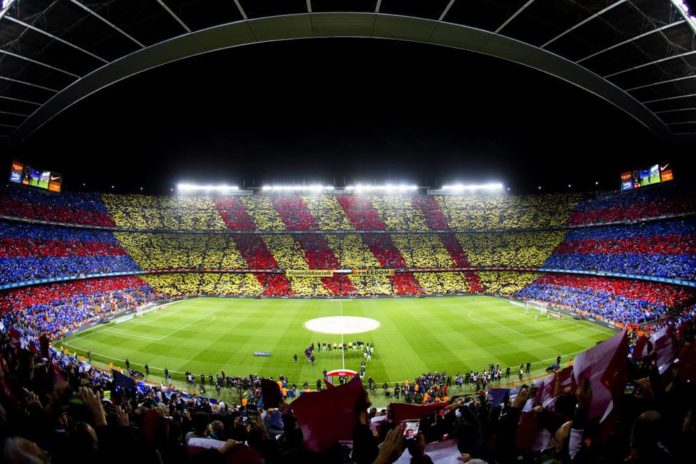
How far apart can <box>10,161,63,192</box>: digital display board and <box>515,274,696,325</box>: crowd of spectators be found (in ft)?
245

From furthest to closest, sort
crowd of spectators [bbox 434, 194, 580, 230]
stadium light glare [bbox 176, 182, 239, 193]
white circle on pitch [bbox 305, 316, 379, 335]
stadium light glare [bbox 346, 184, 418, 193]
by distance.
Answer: stadium light glare [bbox 346, 184, 418, 193] < stadium light glare [bbox 176, 182, 239, 193] < crowd of spectators [bbox 434, 194, 580, 230] < white circle on pitch [bbox 305, 316, 379, 335]

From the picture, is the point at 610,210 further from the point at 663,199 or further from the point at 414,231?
the point at 414,231

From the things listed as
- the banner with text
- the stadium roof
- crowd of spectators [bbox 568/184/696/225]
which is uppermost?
crowd of spectators [bbox 568/184/696/225]

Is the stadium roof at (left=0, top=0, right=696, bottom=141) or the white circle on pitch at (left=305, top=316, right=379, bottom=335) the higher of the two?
the stadium roof at (left=0, top=0, right=696, bottom=141)

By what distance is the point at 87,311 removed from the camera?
132 ft

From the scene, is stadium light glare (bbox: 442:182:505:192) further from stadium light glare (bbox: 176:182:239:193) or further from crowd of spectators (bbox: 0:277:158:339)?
crowd of spectators (bbox: 0:277:158:339)

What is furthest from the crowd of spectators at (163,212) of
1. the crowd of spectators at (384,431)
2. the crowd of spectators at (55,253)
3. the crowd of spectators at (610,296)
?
the crowd of spectators at (384,431)

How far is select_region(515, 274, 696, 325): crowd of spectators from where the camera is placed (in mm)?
36375

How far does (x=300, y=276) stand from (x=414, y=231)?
26282 millimetres

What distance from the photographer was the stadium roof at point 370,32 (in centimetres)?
1063

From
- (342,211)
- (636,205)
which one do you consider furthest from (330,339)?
(636,205)

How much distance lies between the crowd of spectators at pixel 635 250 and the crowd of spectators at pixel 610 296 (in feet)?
5.31

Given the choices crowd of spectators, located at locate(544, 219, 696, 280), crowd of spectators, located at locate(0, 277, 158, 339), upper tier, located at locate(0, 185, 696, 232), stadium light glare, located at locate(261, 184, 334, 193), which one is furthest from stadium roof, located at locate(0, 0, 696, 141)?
stadium light glare, located at locate(261, 184, 334, 193)

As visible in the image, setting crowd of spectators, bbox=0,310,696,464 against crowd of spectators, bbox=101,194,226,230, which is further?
crowd of spectators, bbox=101,194,226,230
